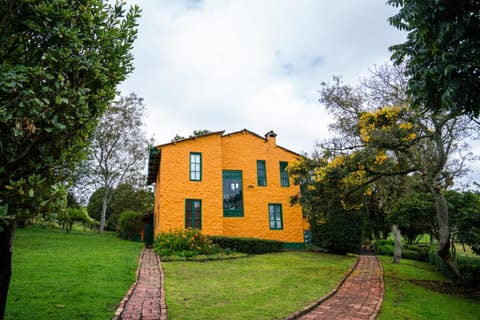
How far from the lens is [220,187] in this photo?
1956 cm

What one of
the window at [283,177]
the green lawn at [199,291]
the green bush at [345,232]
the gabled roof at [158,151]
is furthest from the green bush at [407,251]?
the green lawn at [199,291]

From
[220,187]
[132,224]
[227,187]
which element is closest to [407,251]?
[227,187]

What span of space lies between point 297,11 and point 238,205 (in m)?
13.2

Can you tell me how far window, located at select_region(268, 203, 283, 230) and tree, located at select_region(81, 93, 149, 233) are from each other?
15.8 metres

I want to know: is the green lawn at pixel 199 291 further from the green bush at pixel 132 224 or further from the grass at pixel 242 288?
the green bush at pixel 132 224

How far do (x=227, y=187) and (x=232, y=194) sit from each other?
0.58 meters

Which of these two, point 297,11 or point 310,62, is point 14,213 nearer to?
point 297,11

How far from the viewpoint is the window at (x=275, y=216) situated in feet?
68.8

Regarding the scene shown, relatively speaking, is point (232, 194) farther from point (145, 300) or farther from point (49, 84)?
point (49, 84)

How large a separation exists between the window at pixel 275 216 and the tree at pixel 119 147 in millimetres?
15806

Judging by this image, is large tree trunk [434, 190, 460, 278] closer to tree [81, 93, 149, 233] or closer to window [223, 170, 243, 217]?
window [223, 170, 243, 217]

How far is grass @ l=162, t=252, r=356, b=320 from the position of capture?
6.53 m

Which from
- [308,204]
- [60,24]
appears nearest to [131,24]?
[60,24]

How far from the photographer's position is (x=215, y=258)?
47.8 feet
